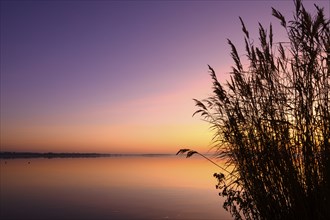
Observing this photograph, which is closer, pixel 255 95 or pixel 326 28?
pixel 326 28

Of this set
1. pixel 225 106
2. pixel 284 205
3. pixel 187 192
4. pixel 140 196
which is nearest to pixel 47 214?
pixel 140 196

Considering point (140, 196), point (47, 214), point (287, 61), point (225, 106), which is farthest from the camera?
point (140, 196)

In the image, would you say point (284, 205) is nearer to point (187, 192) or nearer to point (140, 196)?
point (140, 196)

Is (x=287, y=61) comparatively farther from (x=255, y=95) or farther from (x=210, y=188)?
(x=210, y=188)

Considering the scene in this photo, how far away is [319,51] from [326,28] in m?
0.31

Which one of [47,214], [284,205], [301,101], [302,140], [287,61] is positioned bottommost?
[47,214]

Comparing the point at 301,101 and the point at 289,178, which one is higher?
the point at 301,101

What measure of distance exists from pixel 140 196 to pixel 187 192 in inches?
140

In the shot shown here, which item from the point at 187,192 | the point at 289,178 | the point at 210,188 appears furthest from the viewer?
the point at 210,188

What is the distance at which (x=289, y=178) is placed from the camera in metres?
4.67

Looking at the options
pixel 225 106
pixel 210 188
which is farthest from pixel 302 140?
pixel 210 188

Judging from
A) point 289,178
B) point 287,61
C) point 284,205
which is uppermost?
point 287,61

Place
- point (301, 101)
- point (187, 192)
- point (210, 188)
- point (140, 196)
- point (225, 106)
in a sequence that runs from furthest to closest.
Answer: point (210, 188) < point (187, 192) < point (140, 196) < point (225, 106) < point (301, 101)

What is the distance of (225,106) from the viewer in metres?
6.26
